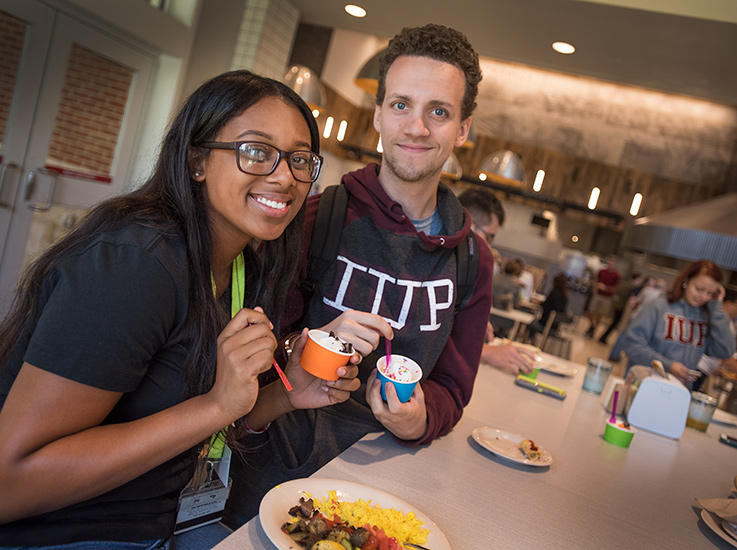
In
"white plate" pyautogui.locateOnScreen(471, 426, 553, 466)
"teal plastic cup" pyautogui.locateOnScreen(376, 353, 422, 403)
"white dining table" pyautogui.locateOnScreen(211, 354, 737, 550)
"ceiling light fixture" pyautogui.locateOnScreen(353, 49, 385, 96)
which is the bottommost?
"white dining table" pyautogui.locateOnScreen(211, 354, 737, 550)

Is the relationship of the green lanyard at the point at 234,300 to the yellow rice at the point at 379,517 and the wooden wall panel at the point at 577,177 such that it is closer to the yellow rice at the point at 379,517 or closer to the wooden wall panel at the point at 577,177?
the yellow rice at the point at 379,517

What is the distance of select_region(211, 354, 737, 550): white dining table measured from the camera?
52.1 inches

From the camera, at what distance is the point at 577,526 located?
143cm

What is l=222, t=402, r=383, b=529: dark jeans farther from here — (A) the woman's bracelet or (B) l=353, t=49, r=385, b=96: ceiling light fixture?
(B) l=353, t=49, r=385, b=96: ceiling light fixture

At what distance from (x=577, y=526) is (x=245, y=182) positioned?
45.4 inches

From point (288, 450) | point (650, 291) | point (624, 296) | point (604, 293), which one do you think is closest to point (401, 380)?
point (288, 450)

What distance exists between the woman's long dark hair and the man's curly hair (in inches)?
21.7

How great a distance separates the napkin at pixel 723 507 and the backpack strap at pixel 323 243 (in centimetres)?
130

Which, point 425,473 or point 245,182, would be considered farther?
point 425,473

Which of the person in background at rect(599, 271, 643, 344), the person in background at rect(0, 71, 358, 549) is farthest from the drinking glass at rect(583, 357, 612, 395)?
the person in background at rect(599, 271, 643, 344)

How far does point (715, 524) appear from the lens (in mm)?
1596

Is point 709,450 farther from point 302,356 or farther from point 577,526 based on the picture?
point 302,356

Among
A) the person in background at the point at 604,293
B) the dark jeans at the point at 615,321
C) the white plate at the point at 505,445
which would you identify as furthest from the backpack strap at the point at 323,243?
the person in background at the point at 604,293

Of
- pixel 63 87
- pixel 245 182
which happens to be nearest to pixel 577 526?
pixel 245 182
